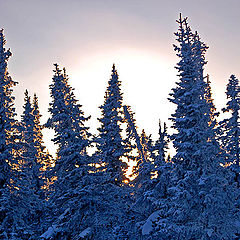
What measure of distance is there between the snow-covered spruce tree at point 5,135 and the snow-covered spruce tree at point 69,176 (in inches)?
116

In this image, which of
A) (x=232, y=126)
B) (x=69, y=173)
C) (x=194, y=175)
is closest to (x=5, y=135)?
(x=69, y=173)

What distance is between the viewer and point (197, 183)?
1903cm

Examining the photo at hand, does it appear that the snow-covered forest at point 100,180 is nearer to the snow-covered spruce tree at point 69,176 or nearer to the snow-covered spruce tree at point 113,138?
the snow-covered spruce tree at point 69,176

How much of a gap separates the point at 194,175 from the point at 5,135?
1385 centimetres

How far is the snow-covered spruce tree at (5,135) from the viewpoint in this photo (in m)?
17.6

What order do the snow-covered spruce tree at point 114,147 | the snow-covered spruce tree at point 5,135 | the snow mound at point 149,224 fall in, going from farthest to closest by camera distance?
the snow-covered spruce tree at point 114,147, the snow mound at point 149,224, the snow-covered spruce tree at point 5,135

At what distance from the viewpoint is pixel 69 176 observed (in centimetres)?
1950

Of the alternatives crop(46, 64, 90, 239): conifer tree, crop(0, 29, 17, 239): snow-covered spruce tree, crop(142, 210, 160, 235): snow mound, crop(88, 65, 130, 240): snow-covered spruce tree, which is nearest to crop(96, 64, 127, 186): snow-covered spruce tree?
crop(88, 65, 130, 240): snow-covered spruce tree

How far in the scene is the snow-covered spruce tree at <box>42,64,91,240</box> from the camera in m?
18.8

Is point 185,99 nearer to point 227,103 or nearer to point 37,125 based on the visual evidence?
point 227,103

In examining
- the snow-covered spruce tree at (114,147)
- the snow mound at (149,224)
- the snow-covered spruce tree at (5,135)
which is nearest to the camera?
the snow-covered spruce tree at (5,135)

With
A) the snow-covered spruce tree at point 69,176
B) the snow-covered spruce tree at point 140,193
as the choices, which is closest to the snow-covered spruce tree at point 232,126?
the snow-covered spruce tree at point 140,193

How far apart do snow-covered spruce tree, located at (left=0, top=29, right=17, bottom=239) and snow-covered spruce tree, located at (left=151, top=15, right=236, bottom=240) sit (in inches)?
434

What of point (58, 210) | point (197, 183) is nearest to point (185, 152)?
point (197, 183)
